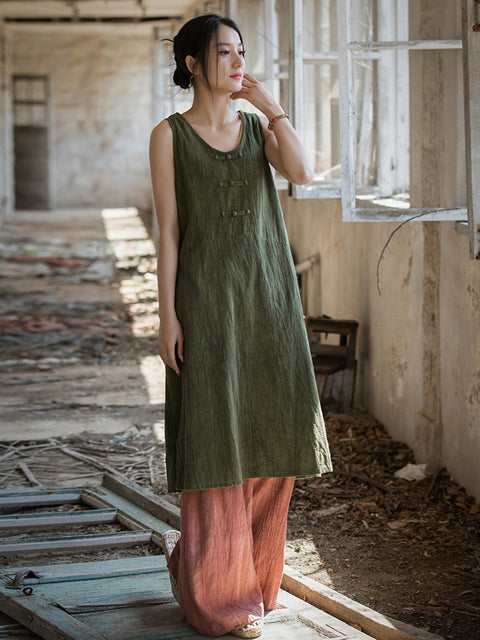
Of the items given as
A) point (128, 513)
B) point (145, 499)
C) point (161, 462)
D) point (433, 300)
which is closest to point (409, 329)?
point (433, 300)

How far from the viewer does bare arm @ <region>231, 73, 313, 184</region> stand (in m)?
2.60

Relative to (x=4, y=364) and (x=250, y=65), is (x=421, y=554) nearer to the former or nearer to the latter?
(x=4, y=364)

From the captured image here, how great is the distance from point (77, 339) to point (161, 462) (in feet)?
11.7

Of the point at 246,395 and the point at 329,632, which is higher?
the point at 246,395

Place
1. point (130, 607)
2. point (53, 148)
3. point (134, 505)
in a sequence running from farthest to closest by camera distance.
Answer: point (53, 148) < point (134, 505) < point (130, 607)

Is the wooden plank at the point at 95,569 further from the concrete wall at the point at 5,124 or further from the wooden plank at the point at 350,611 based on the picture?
the concrete wall at the point at 5,124

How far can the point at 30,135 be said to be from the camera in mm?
23328

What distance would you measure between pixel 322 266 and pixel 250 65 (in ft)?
7.61

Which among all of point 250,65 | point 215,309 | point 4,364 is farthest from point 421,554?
point 250,65

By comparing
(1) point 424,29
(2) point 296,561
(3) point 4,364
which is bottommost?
(2) point 296,561

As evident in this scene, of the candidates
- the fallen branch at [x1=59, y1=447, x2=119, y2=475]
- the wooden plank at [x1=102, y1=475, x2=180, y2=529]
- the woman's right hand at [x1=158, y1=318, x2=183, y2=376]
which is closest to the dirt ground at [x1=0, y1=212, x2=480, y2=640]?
the fallen branch at [x1=59, y1=447, x2=119, y2=475]

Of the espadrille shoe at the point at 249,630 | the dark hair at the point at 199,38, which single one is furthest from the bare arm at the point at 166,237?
the espadrille shoe at the point at 249,630

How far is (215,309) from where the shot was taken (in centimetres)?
260

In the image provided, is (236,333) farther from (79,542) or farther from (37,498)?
(37,498)
